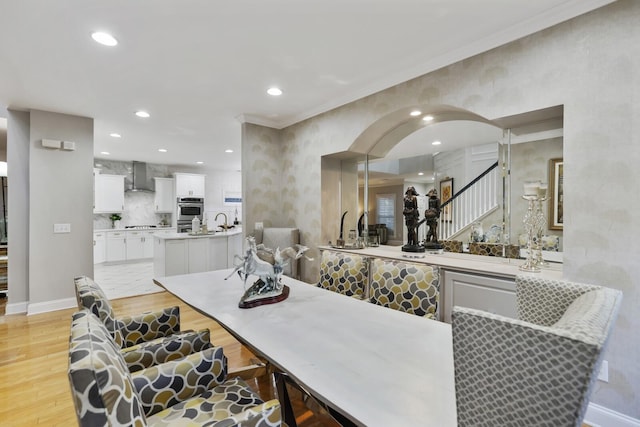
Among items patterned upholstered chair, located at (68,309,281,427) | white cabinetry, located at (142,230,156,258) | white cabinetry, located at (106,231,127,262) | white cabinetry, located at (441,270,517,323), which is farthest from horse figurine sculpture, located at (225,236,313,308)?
white cabinetry, located at (142,230,156,258)

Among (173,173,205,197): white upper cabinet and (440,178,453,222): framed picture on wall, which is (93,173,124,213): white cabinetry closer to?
(173,173,205,197): white upper cabinet

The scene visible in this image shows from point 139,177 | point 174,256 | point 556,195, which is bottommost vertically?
point 174,256

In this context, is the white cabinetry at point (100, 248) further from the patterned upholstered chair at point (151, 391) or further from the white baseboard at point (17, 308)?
the patterned upholstered chair at point (151, 391)

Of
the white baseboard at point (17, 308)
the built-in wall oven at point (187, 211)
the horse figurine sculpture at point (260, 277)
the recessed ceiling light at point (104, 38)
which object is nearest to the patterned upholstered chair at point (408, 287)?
the horse figurine sculpture at point (260, 277)

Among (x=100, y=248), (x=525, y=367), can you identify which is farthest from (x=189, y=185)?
(x=525, y=367)

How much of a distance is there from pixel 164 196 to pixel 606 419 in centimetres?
882

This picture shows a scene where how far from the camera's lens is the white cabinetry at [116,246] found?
7.16 m

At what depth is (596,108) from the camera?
181 cm

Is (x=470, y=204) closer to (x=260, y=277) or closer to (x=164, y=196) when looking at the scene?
(x=260, y=277)

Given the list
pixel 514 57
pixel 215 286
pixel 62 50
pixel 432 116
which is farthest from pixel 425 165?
pixel 62 50

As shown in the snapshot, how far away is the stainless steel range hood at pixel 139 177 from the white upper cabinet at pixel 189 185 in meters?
0.73

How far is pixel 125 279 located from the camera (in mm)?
5836

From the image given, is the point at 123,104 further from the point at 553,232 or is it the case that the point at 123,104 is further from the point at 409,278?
the point at 553,232

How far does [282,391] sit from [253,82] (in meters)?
2.65
